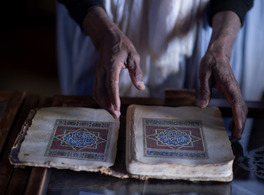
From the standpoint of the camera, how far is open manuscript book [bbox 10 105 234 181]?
57 centimetres

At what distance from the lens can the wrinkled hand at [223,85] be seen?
0.65 meters

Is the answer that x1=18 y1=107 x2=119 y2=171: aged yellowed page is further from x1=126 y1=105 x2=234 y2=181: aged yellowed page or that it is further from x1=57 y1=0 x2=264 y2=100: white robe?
x1=57 y1=0 x2=264 y2=100: white robe

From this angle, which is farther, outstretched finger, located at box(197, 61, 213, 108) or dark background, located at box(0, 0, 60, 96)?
dark background, located at box(0, 0, 60, 96)

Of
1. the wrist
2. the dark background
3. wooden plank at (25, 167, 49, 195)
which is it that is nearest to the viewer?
wooden plank at (25, 167, 49, 195)

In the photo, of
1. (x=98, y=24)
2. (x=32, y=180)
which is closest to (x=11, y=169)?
(x=32, y=180)

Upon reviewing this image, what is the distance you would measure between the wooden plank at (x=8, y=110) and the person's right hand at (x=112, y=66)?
0.19m

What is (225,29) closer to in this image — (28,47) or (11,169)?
(11,169)

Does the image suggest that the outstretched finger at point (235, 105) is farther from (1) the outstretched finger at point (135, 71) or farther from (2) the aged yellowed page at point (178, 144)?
(1) the outstretched finger at point (135, 71)

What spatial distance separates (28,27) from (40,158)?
5.95 feet

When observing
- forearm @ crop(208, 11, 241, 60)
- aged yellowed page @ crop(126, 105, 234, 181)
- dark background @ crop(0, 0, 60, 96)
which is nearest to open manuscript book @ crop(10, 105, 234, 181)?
aged yellowed page @ crop(126, 105, 234, 181)

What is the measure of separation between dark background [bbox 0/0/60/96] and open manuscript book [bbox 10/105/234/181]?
1.12 metres

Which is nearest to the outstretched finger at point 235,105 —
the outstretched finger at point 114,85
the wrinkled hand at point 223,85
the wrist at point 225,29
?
the wrinkled hand at point 223,85

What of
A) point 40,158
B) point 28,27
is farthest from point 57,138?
point 28,27

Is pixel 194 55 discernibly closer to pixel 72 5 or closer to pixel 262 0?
pixel 262 0
